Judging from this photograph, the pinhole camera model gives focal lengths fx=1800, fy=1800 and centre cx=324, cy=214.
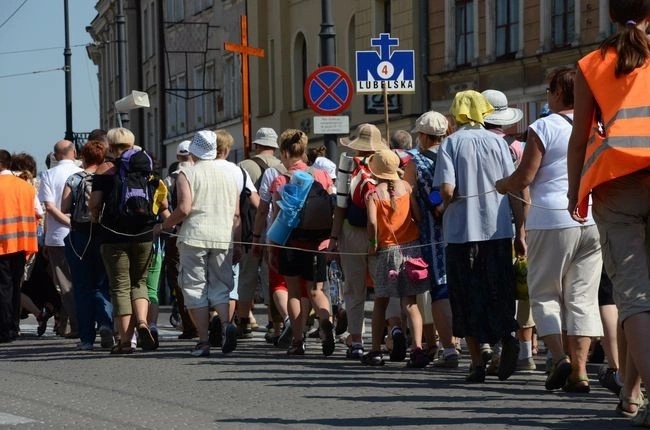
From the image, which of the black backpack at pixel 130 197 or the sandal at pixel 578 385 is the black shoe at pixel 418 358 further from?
the black backpack at pixel 130 197

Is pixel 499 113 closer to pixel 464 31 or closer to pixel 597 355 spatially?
pixel 597 355

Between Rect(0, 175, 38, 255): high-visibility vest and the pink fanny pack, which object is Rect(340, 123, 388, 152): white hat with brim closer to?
the pink fanny pack

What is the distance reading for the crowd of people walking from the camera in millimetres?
8156

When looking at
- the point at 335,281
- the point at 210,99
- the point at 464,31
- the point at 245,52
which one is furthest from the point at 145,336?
the point at 210,99

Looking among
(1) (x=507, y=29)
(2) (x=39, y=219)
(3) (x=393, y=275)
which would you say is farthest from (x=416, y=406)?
(1) (x=507, y=29)

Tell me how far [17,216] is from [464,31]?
19036 mm

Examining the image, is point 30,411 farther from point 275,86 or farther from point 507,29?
point 275,86

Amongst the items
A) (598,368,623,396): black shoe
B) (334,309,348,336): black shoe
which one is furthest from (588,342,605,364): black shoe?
(334,309,348,336): black shoe

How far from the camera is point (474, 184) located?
36.7 feet

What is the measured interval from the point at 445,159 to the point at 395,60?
365 inches

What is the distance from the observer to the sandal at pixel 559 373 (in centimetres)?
1000

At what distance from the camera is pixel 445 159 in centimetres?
1121

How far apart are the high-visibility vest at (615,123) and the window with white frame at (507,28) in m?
24.9

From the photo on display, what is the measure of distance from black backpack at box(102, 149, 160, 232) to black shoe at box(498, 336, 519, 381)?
426 cm
